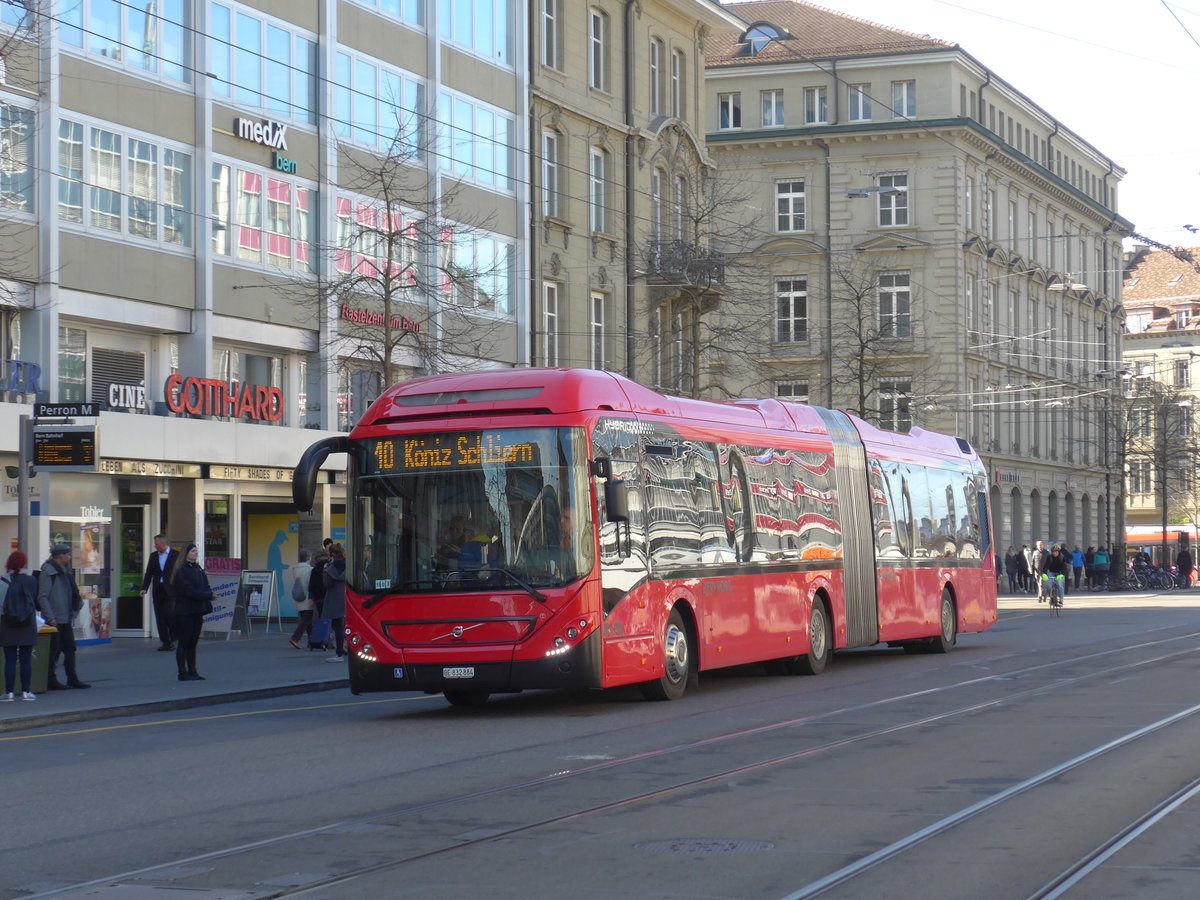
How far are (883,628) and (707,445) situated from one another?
6.21 meters

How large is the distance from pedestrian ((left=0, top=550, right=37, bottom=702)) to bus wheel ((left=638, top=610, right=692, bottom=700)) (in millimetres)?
6552

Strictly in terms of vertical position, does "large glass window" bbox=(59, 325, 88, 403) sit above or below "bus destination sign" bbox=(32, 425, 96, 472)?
above

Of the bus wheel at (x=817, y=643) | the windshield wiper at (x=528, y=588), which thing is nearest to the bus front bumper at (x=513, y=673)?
the windshield wiper at (x=528, y=588)

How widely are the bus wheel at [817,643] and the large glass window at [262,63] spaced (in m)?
15.6

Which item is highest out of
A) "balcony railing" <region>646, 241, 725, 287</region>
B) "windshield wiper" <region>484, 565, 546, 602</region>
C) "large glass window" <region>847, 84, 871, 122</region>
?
"large glass window" <region>847, 84, 871, 122</region>

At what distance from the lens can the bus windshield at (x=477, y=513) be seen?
16203mm

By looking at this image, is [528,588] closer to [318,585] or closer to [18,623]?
[18,623]

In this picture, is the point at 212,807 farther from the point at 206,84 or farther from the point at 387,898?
the point at 206,84

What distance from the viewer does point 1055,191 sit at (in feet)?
262

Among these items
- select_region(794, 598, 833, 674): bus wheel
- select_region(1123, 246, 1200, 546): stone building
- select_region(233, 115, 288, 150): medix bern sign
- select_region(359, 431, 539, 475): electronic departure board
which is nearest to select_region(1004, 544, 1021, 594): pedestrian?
select_region(1123, 246, 1200, 546): stone building

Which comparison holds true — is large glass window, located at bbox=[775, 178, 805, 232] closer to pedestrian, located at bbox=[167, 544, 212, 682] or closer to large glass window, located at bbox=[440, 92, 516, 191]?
large glass window, located at bbox=[440, 92, 516, 191]

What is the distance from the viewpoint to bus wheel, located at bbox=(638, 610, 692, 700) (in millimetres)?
17922

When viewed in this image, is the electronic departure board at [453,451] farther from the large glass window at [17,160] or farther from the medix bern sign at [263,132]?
the medix bern sign at [263,132]

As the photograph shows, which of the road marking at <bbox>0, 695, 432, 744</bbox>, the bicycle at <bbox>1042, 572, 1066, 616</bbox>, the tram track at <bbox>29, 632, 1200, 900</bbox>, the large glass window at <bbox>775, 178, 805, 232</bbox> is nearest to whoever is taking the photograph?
the tram track at <bbox>29, 632, 1200, 900</bbox>
